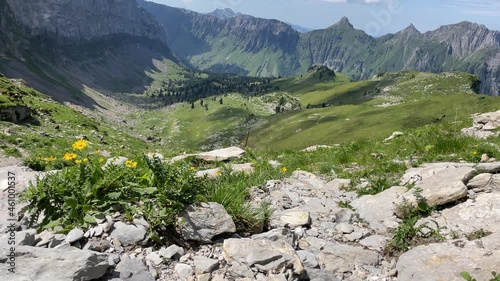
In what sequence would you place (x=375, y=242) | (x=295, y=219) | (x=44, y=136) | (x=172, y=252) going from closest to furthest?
(x=172, y=252), (x=375, y=242), (x=295, y=219), (x=44, y=136)

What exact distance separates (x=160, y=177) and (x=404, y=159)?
10902mm

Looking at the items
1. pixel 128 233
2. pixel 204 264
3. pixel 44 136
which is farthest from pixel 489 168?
pixel 44 136

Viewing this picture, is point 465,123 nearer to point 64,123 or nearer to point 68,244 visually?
point 68,244

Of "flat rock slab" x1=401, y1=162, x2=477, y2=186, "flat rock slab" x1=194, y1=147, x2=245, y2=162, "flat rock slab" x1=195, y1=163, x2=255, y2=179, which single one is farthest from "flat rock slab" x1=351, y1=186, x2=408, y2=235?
"flat rock slab" x1=194, y1=147, x2=245, y2=162

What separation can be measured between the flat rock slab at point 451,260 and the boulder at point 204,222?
11.9 ft

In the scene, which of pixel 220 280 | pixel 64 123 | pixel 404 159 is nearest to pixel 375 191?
pixel 404 159

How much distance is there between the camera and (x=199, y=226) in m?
7.34

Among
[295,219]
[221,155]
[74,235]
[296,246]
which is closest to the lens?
[74,235]

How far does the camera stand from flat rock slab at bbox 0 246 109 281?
5355mm

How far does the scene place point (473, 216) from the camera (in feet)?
28.8

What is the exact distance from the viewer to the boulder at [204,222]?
722cm

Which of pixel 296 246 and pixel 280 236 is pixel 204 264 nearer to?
pixel 280 236

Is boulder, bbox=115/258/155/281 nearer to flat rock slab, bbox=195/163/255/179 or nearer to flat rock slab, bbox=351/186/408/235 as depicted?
flat rock slab, bbox=195/163/255/179

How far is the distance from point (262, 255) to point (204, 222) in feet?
4.65
